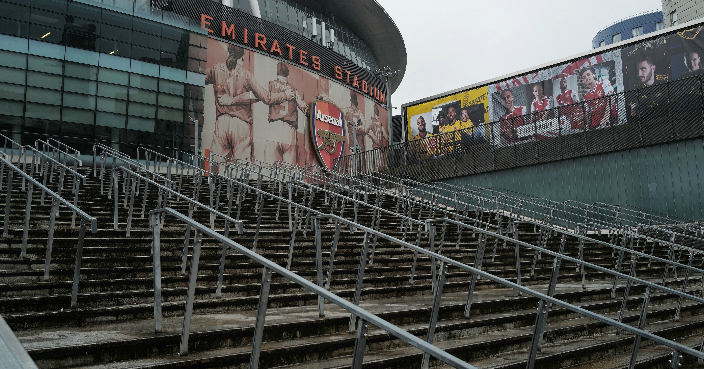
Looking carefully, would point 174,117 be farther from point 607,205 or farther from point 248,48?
point 607,205

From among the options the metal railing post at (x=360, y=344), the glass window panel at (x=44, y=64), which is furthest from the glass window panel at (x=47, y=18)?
the metal railing post at (x=360, y=344)

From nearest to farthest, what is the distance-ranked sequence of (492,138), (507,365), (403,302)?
(507,365) < (403,302) < (492,138)

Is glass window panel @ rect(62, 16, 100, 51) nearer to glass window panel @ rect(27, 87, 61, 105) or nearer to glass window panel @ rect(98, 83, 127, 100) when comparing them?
glass window panel @ rect(98, 83, 127, 100)

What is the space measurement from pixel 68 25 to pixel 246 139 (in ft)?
25.2

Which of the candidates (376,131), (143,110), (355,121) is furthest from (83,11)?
(376,131)

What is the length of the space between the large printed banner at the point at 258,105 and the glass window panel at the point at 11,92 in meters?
6.32

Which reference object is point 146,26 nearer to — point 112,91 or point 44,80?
point 112,91

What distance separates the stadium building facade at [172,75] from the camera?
17844 mm

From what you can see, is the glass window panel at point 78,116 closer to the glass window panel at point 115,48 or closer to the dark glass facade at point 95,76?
the dark glass facade at point 95,76

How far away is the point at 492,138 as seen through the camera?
67.1 ft

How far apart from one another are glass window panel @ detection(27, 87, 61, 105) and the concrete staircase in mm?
10730

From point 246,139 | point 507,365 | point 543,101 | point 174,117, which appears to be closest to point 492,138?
point 543,101

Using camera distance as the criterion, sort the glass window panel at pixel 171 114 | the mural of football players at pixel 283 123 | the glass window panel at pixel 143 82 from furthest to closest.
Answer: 1. the mural of football players at pixel 283 123
2. the glass window panel at pixel 171 114
3. the glass window panel at pixel 143 82

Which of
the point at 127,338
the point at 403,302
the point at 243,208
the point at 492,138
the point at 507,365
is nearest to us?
the point at 127,338
